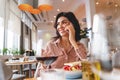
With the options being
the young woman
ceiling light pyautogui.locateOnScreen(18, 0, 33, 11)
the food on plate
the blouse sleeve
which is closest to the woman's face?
the young woman

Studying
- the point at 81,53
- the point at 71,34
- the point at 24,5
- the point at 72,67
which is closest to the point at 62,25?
the point at 71,34

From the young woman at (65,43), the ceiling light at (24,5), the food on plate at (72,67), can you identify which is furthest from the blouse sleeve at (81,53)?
the ceiling light at (24,5)

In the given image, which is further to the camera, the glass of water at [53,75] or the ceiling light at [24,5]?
the ceiling light at [24,5]

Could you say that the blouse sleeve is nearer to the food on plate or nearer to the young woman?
the young woman

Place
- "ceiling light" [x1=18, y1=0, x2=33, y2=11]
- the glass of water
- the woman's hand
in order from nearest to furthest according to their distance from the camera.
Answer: the glass of water, the woman's hand, "ceiling light" [x1=18, y1=0, x2=33, y2=11]

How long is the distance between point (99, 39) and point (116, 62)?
15 cm

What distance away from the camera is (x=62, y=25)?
52.6 inches

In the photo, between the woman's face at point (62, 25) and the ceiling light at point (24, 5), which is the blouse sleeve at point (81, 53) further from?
the ceiling light at point (24, 5)

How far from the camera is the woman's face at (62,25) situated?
52.6 inches

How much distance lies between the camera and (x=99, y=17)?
1.03 meters

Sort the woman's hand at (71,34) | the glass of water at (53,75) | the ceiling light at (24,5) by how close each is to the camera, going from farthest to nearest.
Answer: the ceiling light at (24,5), the woman's hand at (71,34), the glass of water at (53,75)

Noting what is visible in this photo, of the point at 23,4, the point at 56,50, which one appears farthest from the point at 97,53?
the point at 23,4

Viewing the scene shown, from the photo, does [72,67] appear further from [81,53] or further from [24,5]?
[24,5]

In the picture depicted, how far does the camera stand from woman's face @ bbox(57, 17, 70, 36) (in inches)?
52.6
